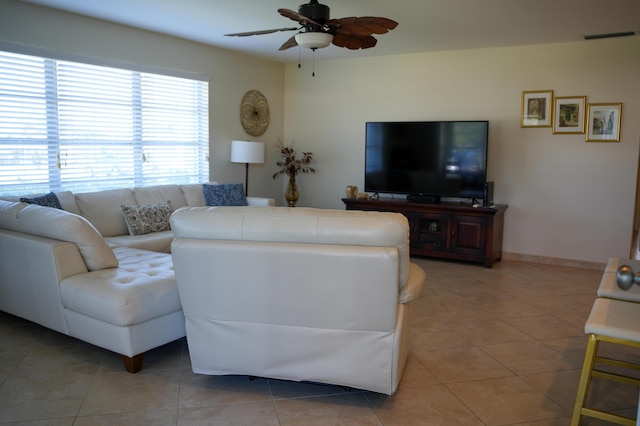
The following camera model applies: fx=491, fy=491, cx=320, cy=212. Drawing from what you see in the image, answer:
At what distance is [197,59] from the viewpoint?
5879 millimetres

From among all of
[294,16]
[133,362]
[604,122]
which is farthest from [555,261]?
[133,362]

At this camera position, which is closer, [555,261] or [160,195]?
[160,195]

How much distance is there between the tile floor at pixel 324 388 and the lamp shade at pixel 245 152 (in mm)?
3233

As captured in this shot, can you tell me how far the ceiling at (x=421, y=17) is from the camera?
4105 millimetres

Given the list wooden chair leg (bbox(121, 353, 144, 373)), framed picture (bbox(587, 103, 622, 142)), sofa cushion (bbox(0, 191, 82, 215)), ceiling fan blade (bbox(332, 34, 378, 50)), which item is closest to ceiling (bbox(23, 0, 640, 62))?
ceiling fan blade (bbox(332, 34, 378, 50))

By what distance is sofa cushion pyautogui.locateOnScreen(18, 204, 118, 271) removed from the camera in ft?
9.98

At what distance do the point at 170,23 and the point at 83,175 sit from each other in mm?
1741

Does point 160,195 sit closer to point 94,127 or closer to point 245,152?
point 94,127

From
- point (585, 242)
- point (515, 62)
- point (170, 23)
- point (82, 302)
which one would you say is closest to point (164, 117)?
point (170, 23)

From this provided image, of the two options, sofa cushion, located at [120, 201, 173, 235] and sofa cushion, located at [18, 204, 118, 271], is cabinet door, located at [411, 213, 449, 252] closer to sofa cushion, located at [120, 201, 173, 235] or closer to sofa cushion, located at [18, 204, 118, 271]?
sofa cushion, located at [120, 201, 173, 235]

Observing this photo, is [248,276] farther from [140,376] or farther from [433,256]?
[433,256]

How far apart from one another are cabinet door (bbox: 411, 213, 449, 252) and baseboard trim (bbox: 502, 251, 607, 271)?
879 mm

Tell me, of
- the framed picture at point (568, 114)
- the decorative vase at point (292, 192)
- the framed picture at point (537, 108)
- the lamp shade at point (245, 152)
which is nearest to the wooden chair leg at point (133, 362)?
the lamp shade at point (245, 152)

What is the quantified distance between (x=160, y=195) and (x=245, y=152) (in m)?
1.41
